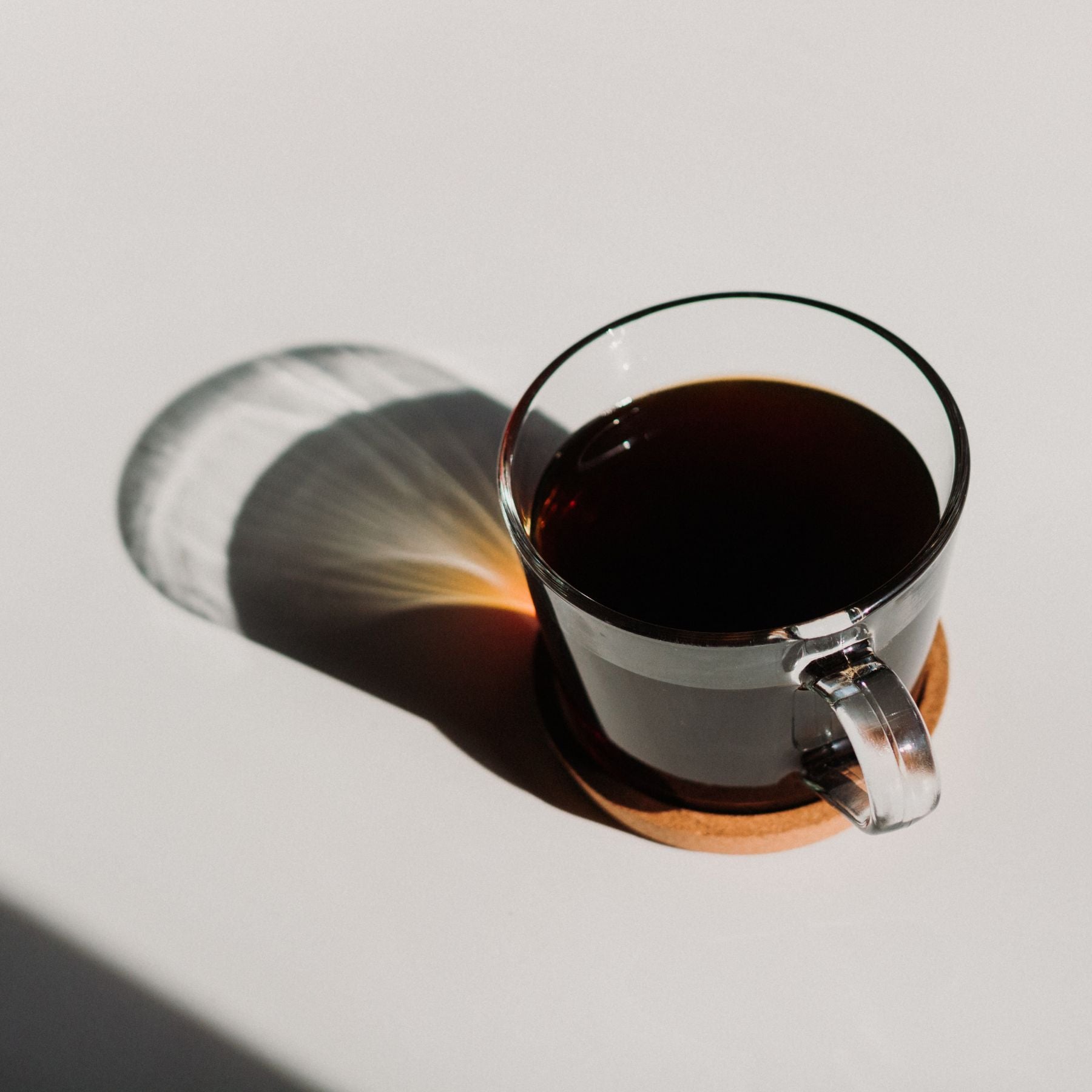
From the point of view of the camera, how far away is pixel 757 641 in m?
0.49

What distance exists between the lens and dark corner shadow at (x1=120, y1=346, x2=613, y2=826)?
0.70 meters

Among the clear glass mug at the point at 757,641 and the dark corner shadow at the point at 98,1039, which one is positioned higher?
the clear glass mug at the point at 757,641

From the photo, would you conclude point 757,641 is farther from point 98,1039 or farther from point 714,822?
point 98,1039

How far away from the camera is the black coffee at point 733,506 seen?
583 millimetres

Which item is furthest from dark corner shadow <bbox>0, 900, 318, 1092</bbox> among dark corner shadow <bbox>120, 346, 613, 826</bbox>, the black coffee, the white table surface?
the black coffee

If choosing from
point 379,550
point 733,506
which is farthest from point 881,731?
point 379,550

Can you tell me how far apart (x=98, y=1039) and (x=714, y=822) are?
1.10 feet

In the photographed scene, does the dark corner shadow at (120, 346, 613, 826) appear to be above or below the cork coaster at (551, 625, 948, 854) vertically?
above

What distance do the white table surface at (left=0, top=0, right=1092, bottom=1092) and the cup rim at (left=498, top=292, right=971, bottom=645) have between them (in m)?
0.18

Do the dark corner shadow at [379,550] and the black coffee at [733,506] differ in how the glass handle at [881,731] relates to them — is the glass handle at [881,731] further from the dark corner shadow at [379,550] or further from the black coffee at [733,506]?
the dark corner shadow at [379,550]

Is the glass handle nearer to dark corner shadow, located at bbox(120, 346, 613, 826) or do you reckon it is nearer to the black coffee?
the black coffee

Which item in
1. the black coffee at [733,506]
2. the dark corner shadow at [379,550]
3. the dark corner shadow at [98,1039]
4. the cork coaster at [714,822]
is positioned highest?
the black coffee at [733,506]

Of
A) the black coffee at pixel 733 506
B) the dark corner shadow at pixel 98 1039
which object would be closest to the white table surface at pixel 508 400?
the dark corner shadow at pixel 98 1039

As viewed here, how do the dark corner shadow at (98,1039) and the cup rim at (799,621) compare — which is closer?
the cup rim at (799,621)
